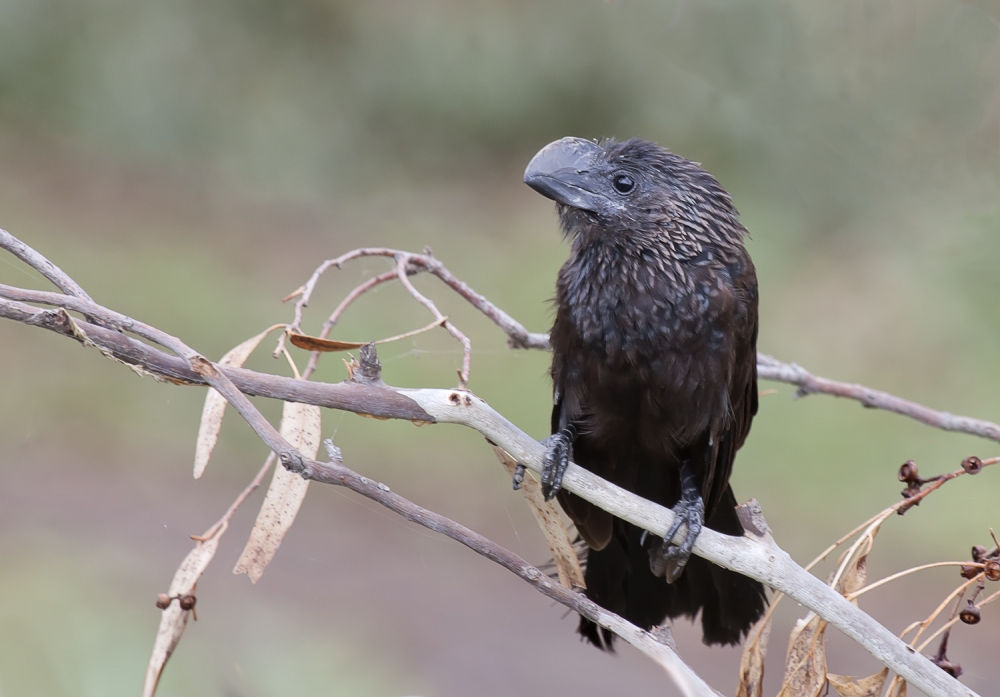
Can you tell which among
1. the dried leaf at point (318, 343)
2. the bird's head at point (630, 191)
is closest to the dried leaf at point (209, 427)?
the dried leaf at point (318, 343)

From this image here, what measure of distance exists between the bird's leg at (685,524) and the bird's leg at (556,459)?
0.25m

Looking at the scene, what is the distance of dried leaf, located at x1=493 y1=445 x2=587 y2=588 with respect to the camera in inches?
69.0

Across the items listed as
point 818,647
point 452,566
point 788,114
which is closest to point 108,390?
point 452,566

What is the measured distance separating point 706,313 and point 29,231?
484cm

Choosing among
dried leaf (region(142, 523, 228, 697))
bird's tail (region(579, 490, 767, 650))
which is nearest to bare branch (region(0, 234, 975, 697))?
dried leaf (region(142, 523, 228, 697))

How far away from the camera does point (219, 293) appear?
6.27 meters

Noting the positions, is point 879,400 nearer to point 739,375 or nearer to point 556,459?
point 739,375

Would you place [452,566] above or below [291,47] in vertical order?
below

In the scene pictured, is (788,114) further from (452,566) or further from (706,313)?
(706,313)

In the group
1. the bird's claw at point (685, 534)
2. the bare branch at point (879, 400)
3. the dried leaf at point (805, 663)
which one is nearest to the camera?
the dried leaf at point (805, 663)

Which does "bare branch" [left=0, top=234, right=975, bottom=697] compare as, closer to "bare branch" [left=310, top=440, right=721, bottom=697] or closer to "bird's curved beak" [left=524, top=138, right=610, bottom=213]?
"bare branch" [left=310, top=440, right=721, bottom=697]

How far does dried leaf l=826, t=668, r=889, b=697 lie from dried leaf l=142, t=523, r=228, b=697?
1122 mm

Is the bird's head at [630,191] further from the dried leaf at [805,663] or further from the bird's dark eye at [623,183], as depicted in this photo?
the dried leaf at [805,663]

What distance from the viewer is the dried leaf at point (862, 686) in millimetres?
1593
